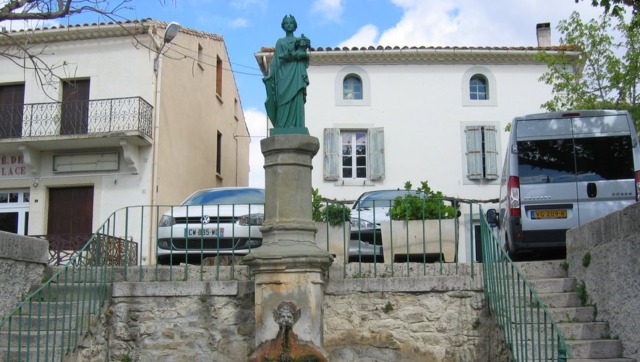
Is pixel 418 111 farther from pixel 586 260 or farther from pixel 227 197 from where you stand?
pixel 586 260

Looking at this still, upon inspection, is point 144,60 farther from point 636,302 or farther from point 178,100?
point 636,302

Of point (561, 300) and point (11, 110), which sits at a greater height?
point (11, 110)

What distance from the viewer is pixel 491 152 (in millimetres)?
18562

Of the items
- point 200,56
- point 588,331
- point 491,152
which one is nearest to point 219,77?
point 200,56

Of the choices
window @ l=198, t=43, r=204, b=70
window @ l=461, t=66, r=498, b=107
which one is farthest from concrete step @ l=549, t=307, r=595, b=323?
window @ l=198, t=43, r=204, b=70

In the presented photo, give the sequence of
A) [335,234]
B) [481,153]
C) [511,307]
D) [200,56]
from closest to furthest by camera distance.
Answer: [511,307] → [335,234] → [481,153] → [200,56]

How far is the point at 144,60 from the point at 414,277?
11715 millimetres

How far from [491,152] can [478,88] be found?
77.6 inches

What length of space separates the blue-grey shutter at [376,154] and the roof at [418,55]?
81.3 inches

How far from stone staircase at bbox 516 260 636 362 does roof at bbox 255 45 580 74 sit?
11779mm

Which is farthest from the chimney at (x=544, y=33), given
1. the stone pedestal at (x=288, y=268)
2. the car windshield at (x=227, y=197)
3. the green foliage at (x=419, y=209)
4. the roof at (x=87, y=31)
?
the stone pedestal at (x=288, y=268)

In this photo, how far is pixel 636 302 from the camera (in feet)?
19.5

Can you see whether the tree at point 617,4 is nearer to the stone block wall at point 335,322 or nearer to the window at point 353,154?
the stone block wall at point 335,322

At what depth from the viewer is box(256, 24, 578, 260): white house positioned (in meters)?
18.5
